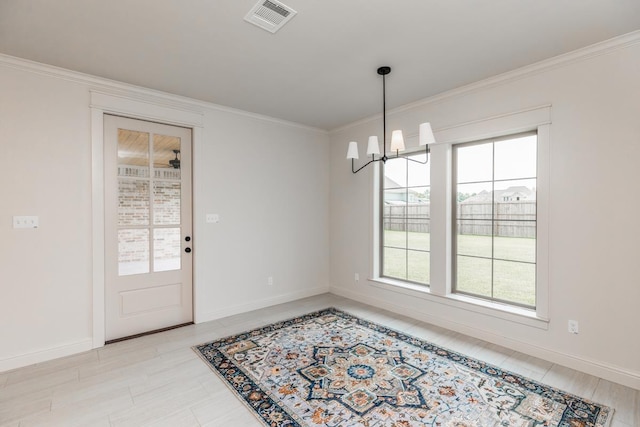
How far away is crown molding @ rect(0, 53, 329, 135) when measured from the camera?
2740 mm

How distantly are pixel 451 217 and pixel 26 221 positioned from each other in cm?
438

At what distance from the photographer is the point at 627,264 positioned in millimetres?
2418

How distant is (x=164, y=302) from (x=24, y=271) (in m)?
1.30

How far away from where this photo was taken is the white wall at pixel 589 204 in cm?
240

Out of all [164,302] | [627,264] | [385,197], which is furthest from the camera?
[385,197]

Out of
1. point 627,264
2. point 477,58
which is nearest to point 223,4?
point 477,58

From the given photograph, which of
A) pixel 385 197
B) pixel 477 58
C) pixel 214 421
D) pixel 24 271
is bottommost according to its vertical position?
pixel 214 421

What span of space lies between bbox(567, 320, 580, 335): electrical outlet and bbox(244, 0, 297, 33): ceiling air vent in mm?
3435

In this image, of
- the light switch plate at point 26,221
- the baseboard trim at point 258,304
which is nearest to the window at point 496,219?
the baseboard trim at point 258,304

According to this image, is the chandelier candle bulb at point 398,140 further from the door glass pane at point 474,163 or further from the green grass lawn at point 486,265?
the green grass lawn at point 486,265

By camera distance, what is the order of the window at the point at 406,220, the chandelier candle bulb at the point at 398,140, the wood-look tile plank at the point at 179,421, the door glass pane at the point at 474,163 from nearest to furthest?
1. the wood-look tile plank at the point at 179,421
2. the chandelier candle bulb at the point at 398,140
3. the door glass pane at the point at 474,163
4. the window at the point at 406,220

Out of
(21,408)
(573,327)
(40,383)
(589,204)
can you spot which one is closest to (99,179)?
(40,383)

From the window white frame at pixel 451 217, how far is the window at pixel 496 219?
0.11 metres

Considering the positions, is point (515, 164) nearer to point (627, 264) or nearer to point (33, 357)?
point (627, 264)
